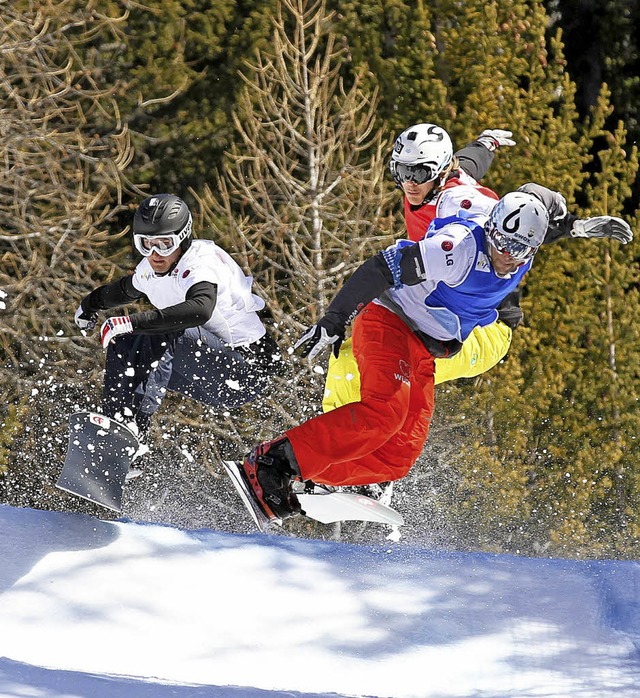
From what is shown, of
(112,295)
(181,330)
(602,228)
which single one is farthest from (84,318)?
(602,228)

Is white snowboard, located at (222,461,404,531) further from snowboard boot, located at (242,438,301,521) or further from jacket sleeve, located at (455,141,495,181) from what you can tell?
jacket sleeve, located at (455,141,495,181)

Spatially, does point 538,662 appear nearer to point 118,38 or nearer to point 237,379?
point 237,379

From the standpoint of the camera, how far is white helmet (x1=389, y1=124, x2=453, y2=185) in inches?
181

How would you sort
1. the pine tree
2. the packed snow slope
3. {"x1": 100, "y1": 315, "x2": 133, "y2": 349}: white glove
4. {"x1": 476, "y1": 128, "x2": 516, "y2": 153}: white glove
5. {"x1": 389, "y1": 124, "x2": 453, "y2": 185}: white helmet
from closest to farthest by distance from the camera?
the packed snow slope → {"x1": 100, "y1": 315, "x2": 133, "y2": 349}: white glove → {"x1": 389, "y1": 124, "x2": 453, "y2": 185}: white helmet → {"x1": 476, "y1": 128, "x2": 516, "y2": 153}: white glove → the pine tree

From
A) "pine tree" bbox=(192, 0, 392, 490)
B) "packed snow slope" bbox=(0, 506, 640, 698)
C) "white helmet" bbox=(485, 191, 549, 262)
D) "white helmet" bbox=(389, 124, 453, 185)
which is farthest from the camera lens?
"pine tree" bbox=(192, 0, 392, 490)

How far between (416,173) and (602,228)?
822mm

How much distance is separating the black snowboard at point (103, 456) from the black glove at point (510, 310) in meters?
1.80

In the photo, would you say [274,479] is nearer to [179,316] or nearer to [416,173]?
[179,316]

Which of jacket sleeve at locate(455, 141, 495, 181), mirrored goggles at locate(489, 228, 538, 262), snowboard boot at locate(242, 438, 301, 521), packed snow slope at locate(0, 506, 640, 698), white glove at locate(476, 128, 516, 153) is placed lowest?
packed snow slope at locate(0, 506, 640, 698)

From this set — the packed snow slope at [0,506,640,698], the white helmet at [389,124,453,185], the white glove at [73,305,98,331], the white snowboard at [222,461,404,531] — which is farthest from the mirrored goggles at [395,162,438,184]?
the packed snow slope at [0,506,640,698]

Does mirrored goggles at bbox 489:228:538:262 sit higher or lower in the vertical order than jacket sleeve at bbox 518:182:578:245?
lower

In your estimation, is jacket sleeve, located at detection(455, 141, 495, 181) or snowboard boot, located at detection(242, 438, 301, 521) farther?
jacket sleeve, located at detection(455, 141, 495, 181)

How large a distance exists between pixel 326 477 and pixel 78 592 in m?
1.14

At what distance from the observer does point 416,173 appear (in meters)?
4.62
